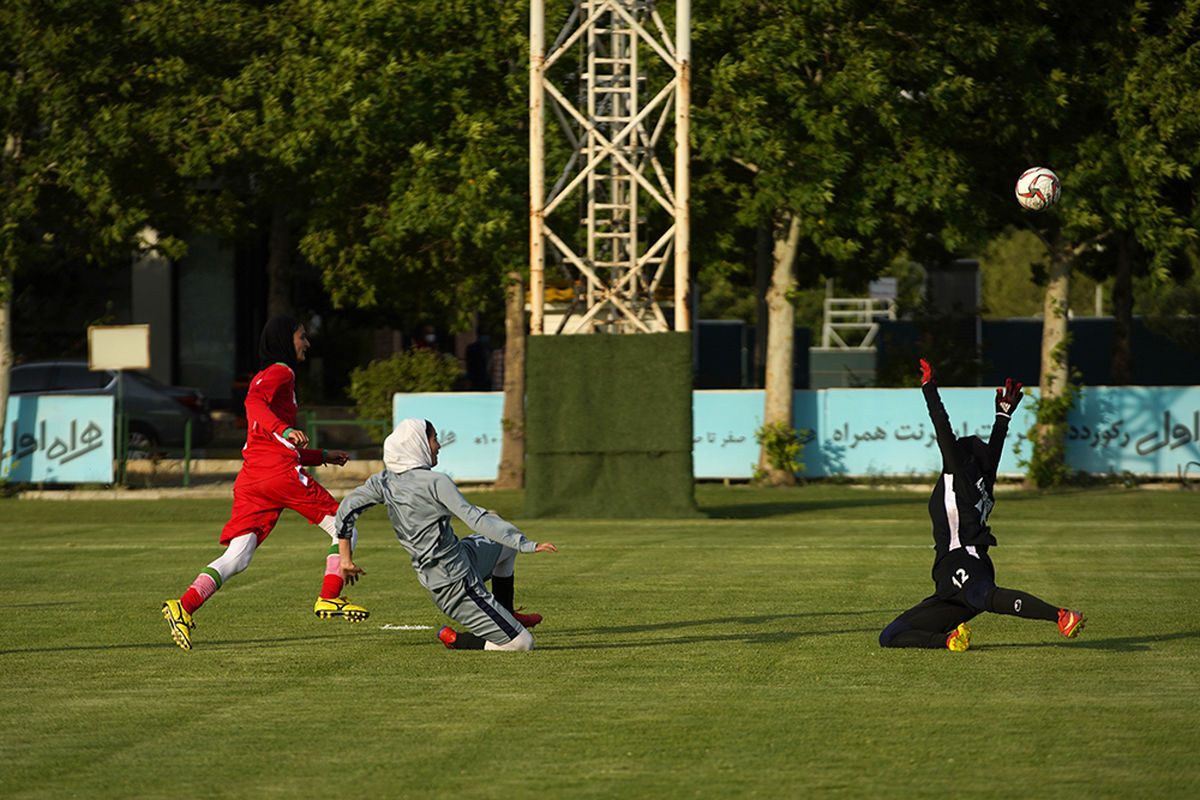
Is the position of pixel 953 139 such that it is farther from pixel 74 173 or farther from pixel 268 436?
pixel 268 436

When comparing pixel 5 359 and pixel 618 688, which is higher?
pixel 5 359

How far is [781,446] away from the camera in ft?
86.2

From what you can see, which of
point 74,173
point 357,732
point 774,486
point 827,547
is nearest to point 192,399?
point 74,173

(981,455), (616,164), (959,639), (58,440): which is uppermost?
(616,164)

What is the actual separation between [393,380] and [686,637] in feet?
68.9

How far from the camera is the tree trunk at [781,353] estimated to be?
86.4ft

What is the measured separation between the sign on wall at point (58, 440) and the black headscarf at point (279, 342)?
16.9 metres

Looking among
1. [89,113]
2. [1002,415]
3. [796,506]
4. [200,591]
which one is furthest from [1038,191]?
[89,113]

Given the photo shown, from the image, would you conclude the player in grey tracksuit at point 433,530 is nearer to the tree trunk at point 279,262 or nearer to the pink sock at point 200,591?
the pink sock at point 200,591

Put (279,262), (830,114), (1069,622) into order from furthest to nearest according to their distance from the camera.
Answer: (279,262), (830,114), (1069,622)

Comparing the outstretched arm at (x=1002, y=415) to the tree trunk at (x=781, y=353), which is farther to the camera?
the tree trunk at (x=781, y=353)

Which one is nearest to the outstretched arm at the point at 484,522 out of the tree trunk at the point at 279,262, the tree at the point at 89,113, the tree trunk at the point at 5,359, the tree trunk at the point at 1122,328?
the tree at the point at 89,113

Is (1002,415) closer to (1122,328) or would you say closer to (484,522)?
(484,522)

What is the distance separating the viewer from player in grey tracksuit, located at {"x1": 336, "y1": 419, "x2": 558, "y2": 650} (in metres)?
9.23
